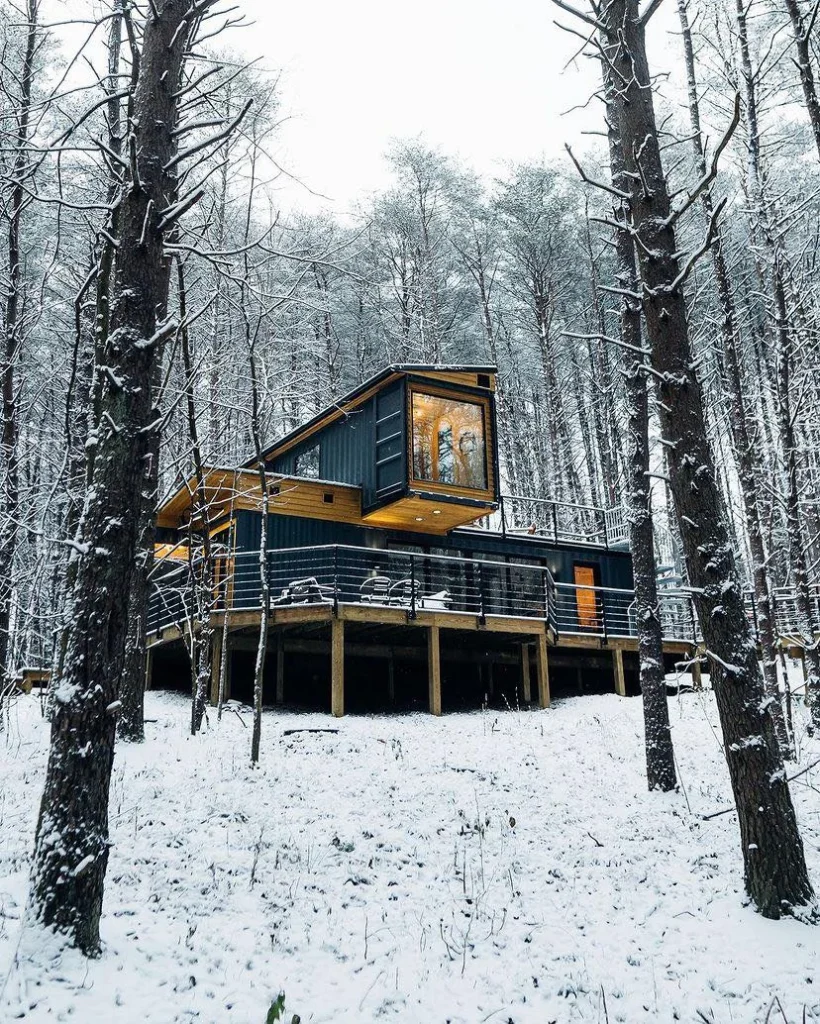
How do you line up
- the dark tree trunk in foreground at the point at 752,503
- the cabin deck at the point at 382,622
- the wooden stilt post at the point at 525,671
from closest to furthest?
the dark tree trunk in foreground at the point at 752,503, the cabin deck at the point at 382,622, the wooden stilt post at the point at 525,671

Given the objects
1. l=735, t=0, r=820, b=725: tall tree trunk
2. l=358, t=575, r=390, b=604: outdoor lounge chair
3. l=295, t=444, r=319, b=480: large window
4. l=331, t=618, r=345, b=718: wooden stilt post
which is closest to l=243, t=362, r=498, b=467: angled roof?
l=295, t=444, r=319, b=480: large window

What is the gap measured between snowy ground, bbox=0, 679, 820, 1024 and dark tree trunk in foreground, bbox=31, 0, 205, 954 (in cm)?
44

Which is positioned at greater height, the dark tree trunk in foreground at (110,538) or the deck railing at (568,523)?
the deck railing at (568,523)

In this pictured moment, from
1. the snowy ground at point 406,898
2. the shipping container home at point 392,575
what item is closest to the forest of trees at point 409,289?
the snowy ground at point 406,898

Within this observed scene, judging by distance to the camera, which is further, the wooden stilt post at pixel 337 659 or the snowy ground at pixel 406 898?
the wooden stilt post at pixel 337 659

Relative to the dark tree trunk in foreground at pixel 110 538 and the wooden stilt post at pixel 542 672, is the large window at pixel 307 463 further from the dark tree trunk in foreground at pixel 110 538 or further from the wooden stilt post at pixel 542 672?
the dark tree trunk in foreground at pixel 110 538

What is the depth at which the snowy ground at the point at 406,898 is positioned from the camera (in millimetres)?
4516

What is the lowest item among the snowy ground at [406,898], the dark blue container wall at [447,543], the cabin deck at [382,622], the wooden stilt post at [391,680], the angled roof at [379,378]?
the snowy ground at [406,898]

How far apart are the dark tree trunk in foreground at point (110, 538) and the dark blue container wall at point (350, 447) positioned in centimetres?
1198

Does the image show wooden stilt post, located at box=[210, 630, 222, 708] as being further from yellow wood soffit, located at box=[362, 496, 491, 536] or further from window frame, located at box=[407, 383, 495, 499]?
window frame, located at box=[407, 383, 495, 499]

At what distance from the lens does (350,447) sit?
19.1 metres

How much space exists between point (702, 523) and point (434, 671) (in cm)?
920

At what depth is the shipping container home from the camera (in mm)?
14828

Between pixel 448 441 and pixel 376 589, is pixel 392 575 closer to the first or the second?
pixel 376 589
